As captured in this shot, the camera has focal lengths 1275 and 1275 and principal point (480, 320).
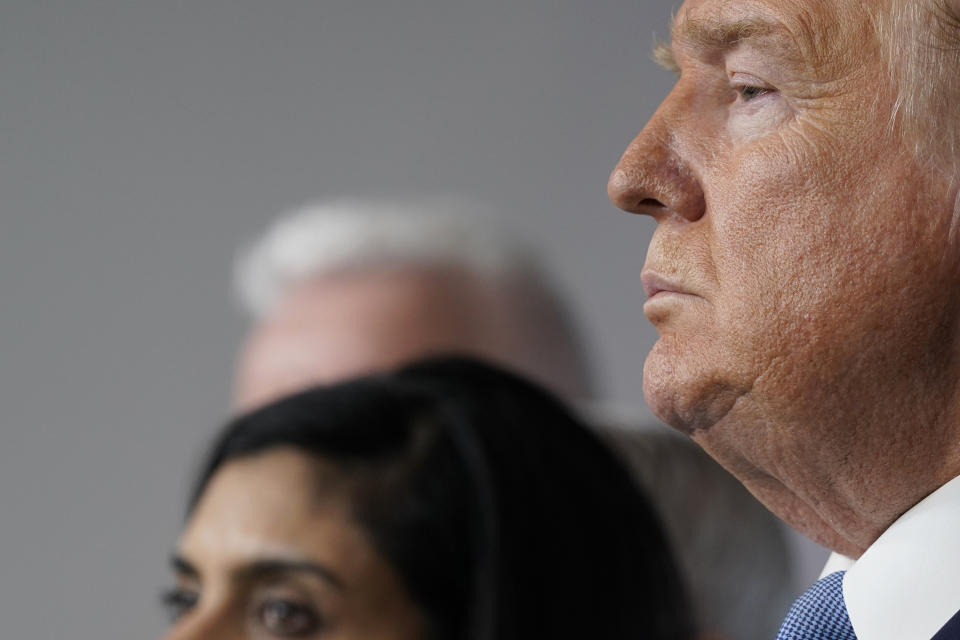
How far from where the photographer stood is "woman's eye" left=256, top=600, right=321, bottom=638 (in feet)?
3.32

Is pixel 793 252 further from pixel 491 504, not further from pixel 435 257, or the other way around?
pixel 435 257

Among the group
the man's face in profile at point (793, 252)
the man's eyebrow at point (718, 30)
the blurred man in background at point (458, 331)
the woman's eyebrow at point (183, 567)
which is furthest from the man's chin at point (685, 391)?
the blurred man in background at point (458, 331)

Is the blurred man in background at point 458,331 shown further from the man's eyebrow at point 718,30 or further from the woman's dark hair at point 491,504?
the man's eyebrow at point 718,30

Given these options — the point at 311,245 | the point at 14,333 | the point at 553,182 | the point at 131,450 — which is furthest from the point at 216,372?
the point at 553,182

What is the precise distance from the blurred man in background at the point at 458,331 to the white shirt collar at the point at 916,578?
40.0 inches

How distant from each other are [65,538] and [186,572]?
4.26 feet

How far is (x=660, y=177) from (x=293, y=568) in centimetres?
65

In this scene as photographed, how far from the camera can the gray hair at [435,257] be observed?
185cm

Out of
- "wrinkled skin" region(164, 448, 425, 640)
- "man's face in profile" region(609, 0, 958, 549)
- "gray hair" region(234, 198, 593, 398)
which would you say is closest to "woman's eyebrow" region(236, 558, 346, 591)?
"wrinkled skin" region(164, 448, 425, 640)

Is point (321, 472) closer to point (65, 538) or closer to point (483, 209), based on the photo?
point (483, 209)

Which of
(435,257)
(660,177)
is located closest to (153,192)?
(435,257)

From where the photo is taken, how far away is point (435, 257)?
6.16 ft

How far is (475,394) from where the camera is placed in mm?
1143

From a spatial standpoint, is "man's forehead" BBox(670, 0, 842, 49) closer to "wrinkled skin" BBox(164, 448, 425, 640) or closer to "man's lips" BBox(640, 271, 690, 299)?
"man's lips" BBox(640, 271, 690, 299)
